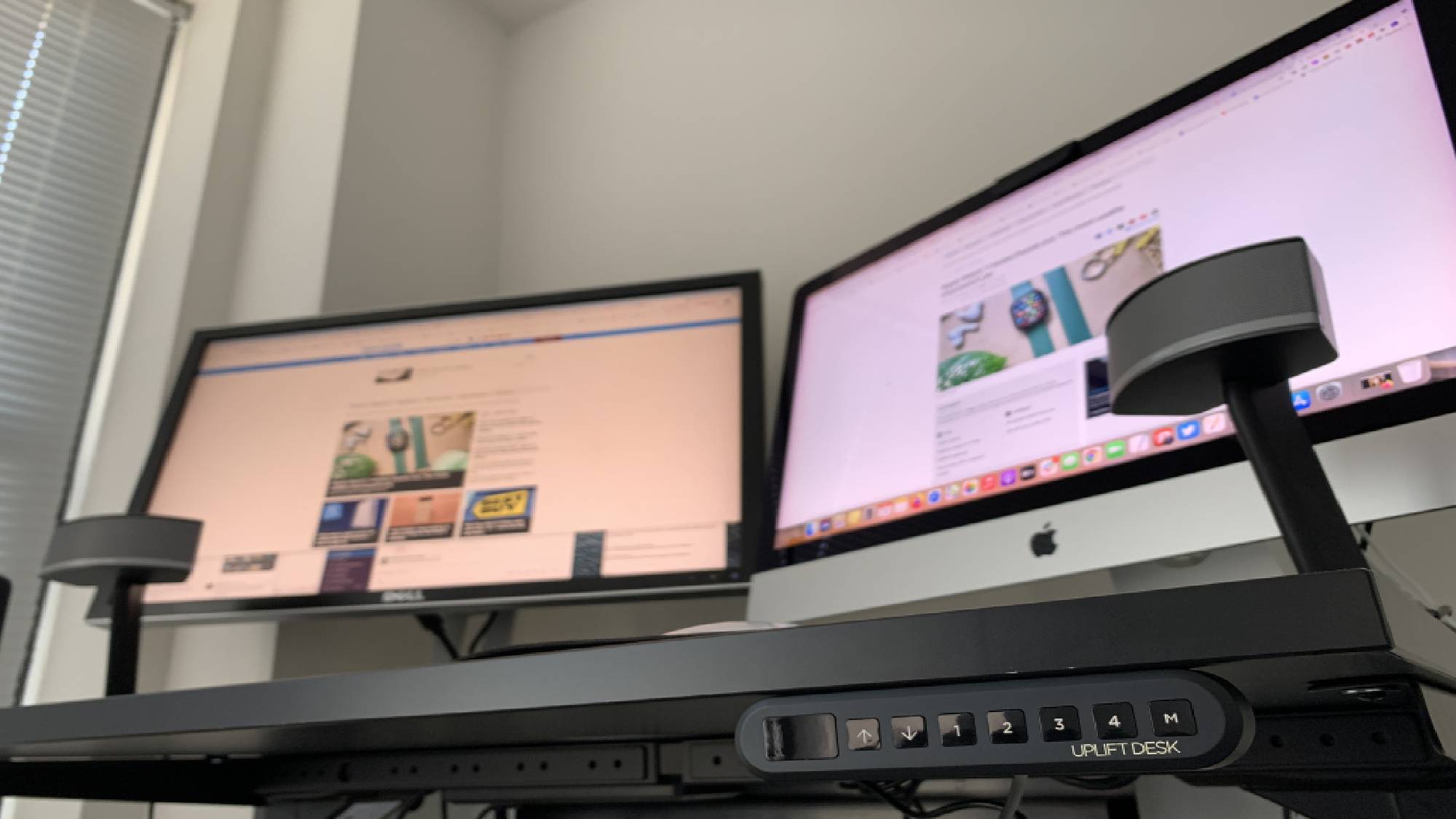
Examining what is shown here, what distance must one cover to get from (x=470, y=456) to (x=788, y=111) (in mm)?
815

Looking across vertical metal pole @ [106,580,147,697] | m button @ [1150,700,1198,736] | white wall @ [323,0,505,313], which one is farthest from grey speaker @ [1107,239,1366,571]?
white wall @ [323,0,505,313]

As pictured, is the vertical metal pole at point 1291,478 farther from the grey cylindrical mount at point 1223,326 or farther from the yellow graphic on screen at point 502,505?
the yellow graphic on screen at point 502,505

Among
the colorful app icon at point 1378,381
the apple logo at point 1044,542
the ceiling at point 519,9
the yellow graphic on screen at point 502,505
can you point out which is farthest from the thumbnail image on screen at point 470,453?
the ceiling at point 519,9

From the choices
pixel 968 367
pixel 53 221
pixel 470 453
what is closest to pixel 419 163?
pixel 53 221

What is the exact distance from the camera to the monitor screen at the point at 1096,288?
2.21ft

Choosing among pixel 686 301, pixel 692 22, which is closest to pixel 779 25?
pixel 692 22

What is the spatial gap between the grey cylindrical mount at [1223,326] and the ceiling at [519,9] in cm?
188

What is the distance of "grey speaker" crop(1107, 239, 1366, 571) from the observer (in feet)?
1.49

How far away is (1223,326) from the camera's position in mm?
460

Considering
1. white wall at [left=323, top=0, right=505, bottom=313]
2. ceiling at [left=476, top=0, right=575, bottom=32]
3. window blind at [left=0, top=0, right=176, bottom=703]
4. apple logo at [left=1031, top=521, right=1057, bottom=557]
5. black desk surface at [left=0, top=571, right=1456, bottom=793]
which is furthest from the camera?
ceiling at [left=476, top=0, right=575, bottom=32]

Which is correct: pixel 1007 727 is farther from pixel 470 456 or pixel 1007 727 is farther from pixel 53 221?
pixel 53 221

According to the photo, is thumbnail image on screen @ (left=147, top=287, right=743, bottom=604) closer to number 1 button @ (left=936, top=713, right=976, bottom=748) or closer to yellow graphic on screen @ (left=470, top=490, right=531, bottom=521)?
yellow graphic on screen @ (left=470, top=490, right=531, bottom=521)

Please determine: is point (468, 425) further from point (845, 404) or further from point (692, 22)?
point (692, 22)

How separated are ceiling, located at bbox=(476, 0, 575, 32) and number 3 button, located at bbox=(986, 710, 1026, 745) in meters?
2.00
